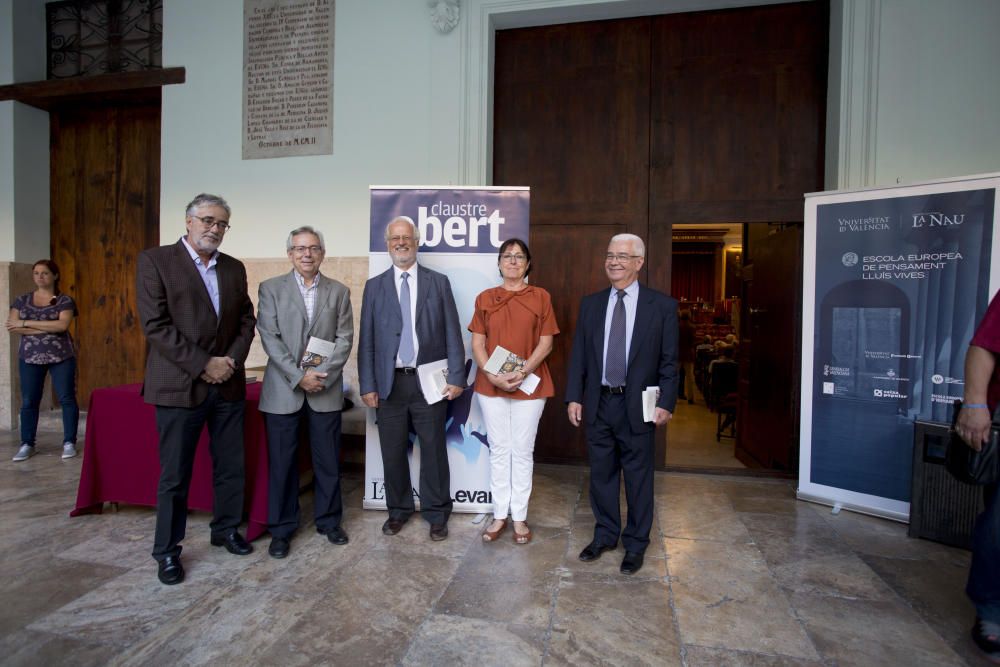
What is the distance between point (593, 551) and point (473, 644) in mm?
957

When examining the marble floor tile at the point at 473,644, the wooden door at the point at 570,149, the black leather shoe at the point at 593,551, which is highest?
the wooden door at the point at 570,149

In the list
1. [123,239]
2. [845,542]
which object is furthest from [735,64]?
[123,239]

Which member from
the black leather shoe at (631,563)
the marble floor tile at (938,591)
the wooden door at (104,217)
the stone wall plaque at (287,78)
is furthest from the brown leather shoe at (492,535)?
the wooden door at (104,217)

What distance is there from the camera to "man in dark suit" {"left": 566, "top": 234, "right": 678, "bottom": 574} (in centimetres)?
273

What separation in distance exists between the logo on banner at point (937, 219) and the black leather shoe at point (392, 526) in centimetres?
369

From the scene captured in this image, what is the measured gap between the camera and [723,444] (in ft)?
19.2

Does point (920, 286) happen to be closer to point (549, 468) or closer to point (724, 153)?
point (724, 153)

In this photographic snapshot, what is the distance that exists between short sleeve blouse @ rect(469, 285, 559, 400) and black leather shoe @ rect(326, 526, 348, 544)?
3.65ft

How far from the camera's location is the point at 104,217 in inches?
231

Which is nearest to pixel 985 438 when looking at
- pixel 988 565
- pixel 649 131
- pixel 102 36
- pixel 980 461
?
pixel 980 461

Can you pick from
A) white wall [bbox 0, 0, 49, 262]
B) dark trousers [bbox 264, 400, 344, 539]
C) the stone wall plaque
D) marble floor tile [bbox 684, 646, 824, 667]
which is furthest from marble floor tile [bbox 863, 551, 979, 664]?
white wall [bbox 0, 0, 49, 262]

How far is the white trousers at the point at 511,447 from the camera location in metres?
3.06

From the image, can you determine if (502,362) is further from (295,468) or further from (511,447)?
(295,468)

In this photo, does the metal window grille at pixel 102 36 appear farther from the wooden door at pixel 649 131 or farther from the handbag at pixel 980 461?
the handbag at pixel 980 461
